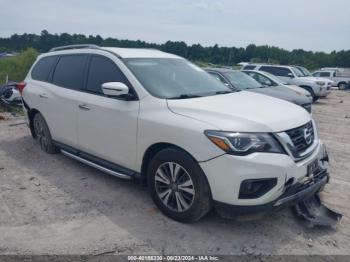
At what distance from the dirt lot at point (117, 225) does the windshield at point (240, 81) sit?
4.76 m

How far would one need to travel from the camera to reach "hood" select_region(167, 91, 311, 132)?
3166 mm

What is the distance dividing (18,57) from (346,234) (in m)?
38.6

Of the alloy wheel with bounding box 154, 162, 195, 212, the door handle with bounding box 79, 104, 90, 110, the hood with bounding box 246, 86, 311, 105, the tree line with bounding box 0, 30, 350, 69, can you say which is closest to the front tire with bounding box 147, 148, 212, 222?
the alloy wheel with bounding box 154, 162, 195, 212

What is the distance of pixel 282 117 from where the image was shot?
3.41 metres

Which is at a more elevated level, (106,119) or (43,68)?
(43,68)

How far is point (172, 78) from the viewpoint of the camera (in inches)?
167

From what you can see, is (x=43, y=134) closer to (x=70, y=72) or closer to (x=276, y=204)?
(x=70, y=72)

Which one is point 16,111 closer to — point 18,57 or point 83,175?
point 83,175

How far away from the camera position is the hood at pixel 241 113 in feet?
10.4

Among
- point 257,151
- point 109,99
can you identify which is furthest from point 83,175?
point 257,151

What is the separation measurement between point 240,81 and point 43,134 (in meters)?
5.87

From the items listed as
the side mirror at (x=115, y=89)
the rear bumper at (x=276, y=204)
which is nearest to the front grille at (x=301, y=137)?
the rear bumper at (x=276, y=204)

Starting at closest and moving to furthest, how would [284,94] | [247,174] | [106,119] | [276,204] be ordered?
1. [247,174]
2. [276,204]
3. [106,119]
4. [284,94]

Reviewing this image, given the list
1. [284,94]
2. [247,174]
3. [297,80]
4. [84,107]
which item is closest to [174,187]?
[247,174]
